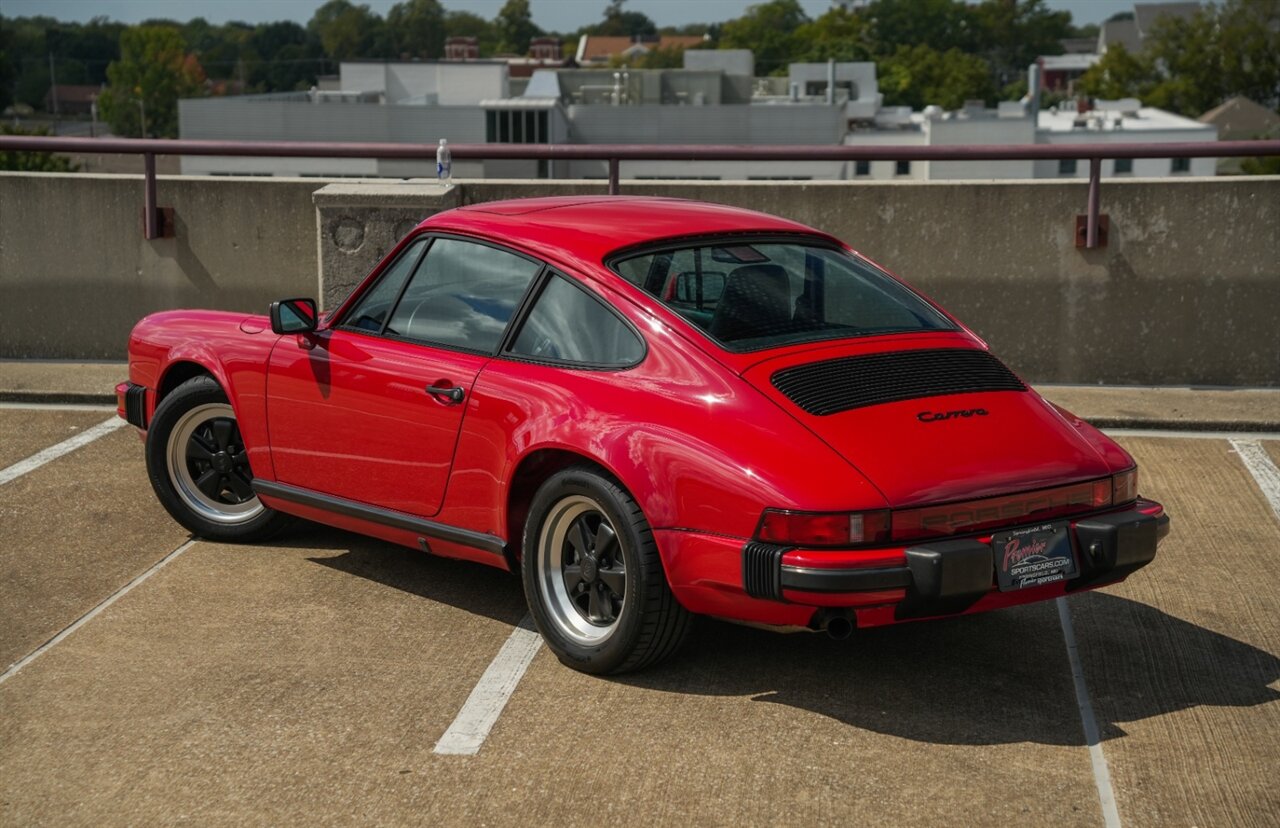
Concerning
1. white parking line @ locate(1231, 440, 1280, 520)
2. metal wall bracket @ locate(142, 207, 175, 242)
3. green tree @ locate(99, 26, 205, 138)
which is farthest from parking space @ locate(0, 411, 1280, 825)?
green tree @ locate(99, 26, 205, 138)

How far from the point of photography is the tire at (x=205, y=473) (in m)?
6.68

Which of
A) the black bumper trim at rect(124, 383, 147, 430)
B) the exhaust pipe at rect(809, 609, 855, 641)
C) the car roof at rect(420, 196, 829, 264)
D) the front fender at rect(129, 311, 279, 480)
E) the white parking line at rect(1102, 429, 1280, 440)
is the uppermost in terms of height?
the car roof at rect(420, 196, 829, 264)

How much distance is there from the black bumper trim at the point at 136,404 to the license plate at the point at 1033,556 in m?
3.77

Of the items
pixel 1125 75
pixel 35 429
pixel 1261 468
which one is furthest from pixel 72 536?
pixel 1125 75

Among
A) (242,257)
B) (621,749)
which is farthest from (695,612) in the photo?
(242,257)

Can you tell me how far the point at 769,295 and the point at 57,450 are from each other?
442 centimetres

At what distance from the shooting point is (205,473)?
6734mm

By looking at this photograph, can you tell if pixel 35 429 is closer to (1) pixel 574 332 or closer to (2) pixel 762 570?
(1) pixel 574 332

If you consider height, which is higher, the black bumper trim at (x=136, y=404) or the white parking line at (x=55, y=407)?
the black bumper trim at (x=136, y=404)

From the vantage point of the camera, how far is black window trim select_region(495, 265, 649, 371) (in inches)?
205

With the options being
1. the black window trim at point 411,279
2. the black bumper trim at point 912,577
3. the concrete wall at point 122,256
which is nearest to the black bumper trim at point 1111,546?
the black bumper trim at point 912,577

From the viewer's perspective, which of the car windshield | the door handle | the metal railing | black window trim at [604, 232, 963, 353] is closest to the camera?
black window trim at [604, 232, 963, 353]

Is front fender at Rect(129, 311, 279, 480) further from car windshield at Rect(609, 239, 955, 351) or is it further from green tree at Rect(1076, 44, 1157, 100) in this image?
green tree at Rect(1076, 44, 1157, 100)

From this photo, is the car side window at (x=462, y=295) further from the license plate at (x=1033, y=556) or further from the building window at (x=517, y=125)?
the building window at (x=517, y=125)
